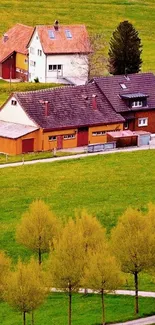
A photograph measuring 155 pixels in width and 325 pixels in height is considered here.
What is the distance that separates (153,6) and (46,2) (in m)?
17.3

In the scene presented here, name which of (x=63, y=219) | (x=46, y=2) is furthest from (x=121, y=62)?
(x=46, y=2)

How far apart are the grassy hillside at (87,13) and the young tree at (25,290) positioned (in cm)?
10341

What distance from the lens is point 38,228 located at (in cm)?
7619

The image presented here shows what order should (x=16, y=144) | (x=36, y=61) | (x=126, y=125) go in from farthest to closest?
(x=36, y=61)
(x=126, y=125)
(x=16, y=144)

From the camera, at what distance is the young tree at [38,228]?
7594cm

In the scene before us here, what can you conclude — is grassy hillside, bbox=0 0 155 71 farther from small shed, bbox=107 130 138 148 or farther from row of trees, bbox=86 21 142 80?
small shed, bbox=107 130 138 148

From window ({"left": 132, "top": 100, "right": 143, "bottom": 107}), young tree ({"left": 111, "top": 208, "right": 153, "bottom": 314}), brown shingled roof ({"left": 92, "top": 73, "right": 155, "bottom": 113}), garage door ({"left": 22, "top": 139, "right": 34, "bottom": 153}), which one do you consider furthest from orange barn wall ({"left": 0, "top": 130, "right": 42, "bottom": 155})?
young tree ({"left": 111, "top": 208, "right": 153, "bottom": 314})

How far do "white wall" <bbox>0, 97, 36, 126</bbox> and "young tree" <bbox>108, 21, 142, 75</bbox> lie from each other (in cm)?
2217

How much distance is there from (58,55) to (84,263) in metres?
71.7

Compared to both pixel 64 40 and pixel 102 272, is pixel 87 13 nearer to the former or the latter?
pixel 64 40

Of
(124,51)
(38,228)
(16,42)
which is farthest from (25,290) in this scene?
(16,42)

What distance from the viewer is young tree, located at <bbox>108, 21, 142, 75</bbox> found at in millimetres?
130500

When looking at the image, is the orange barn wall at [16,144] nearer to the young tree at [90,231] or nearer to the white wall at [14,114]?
the white wall at [14,114]

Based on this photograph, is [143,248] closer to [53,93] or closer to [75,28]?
[53,93]
